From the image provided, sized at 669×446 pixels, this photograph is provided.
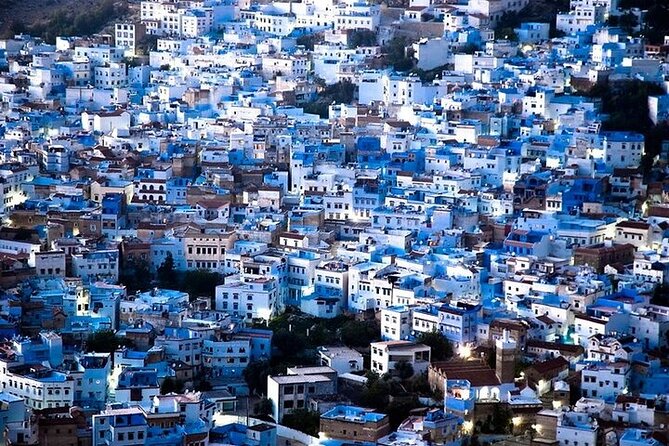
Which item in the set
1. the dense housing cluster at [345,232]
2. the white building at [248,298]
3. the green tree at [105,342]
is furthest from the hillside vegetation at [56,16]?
the green tree at [105,342]

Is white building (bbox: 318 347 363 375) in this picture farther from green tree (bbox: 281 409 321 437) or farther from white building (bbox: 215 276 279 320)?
white building (bbox: 215 276 279 320)

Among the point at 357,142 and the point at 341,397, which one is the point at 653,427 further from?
the point at 357,142

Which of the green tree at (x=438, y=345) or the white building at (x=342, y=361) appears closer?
the white building at (x=342, y=361)

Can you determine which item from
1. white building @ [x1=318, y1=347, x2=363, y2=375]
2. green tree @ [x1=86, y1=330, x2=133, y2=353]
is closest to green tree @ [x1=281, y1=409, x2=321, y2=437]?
white building @ [x1=318, y1=347, x2=363, y2=375]

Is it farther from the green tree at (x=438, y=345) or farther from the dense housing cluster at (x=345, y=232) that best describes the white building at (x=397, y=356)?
the green tree at (x=438, y=345)

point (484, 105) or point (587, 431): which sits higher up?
point (484, 105)

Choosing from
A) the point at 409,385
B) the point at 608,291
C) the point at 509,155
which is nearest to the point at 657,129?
the point at 509,155
